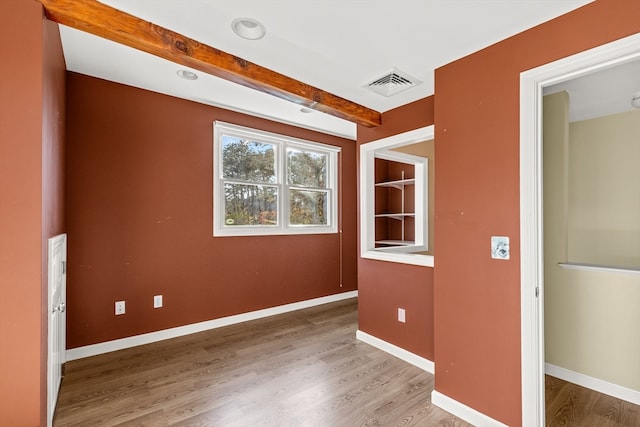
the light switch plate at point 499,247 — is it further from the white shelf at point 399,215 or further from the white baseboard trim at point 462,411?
the white shelf at point 399,215


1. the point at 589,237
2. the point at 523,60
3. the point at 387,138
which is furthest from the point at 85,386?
the point at 589,237

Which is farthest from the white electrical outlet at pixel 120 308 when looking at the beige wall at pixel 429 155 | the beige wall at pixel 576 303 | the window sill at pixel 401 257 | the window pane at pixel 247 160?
the beige wall at pixel 576 303

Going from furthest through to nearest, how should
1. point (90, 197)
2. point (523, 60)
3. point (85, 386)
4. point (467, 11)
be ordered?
point (90, 197) < point (85, 386) < point (523, 60) < point (467, 11)

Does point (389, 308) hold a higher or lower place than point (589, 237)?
lower

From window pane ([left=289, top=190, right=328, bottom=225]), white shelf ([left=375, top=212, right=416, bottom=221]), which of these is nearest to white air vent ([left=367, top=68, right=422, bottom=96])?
window pane ([left=289, top=190, right=328, bottom=225])

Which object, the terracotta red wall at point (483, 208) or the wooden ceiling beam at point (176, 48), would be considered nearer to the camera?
the wooden ceiling beam at point (176, 48)

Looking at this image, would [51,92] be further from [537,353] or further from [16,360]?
[537,353]

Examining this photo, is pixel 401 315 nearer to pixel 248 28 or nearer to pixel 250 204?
pixel 250 204

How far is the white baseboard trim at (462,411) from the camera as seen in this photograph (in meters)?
1.93

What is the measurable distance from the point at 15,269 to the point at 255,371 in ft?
5.90

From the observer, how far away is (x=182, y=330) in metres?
3.31

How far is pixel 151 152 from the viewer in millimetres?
3145

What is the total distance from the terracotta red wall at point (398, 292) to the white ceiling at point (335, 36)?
23cm

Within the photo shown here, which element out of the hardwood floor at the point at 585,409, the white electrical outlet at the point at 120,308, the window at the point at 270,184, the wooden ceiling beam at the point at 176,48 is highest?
the wooden ceiling beam at the point at 176,48
